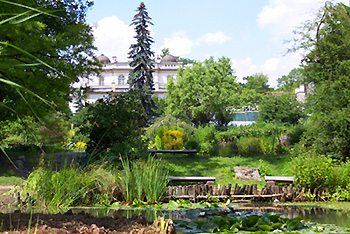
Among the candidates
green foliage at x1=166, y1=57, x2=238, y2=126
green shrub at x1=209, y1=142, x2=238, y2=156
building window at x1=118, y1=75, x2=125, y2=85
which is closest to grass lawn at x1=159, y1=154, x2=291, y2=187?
green shrub at x1=209, y1=142, x2=238, y2=156

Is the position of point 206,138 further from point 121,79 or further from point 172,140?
point 121,79

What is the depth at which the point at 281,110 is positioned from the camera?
71.4 feet

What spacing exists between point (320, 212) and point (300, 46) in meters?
A: 13.1

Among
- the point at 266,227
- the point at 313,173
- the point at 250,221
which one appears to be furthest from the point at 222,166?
the point at 266,227

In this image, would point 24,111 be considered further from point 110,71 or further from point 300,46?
point 110,71

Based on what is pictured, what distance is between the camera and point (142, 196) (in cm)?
747

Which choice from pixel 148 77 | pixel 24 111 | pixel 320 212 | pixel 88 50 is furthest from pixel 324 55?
pixel 148 77

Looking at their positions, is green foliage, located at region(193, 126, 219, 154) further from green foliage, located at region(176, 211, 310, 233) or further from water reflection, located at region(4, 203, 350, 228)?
green foliage, located at region(176, 211, 310, 233)

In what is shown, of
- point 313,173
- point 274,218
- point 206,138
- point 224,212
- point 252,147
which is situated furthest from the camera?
point 206,138

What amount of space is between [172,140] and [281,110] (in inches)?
299

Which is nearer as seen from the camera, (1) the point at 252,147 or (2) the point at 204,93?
(1) the point at 252,147

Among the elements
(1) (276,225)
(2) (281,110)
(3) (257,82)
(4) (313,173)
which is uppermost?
(3) (257,82)

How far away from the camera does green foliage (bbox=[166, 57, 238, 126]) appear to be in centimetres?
3441

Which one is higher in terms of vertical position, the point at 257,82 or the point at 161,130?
the point at 257,82
